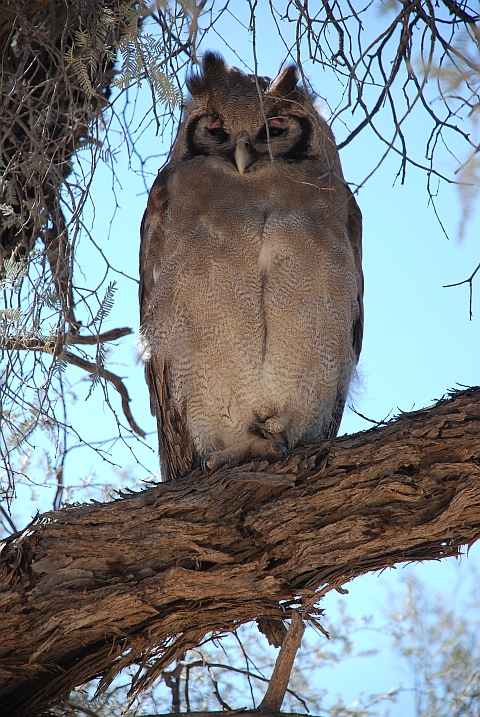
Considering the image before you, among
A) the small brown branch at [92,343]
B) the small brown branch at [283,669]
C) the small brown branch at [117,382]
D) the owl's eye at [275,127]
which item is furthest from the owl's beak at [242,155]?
the small brown branch at [283,669]

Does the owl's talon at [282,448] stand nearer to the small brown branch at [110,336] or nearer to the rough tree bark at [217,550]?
the rough tree bark at [217,550]

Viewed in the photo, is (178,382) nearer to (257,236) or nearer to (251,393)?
(251,393)

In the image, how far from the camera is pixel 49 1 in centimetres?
411

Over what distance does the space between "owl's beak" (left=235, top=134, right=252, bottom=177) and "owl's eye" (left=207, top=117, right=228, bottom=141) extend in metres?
0.23

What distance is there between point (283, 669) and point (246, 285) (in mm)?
1720

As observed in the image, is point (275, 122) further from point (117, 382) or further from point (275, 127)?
point (117, 382)

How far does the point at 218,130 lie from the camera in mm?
4289

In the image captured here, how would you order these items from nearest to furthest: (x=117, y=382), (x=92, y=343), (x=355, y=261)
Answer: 1. (x=355, y=261)
2. (x=92, y=343)
3. (x=117, y=382)

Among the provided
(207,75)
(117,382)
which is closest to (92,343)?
(117,382)

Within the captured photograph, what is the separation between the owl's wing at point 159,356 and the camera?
4.15 m

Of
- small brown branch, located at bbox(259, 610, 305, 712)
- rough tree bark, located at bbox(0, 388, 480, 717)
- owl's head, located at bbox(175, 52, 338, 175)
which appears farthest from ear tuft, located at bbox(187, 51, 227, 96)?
small brown branch, located at bbox(259, 610, 305, 712)

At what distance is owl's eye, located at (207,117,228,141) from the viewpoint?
14.0 feet

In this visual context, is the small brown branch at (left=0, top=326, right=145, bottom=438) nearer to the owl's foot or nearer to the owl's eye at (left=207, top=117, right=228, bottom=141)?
the owl's foot

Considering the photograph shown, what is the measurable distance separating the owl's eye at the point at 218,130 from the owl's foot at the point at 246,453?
1624 millimetres
